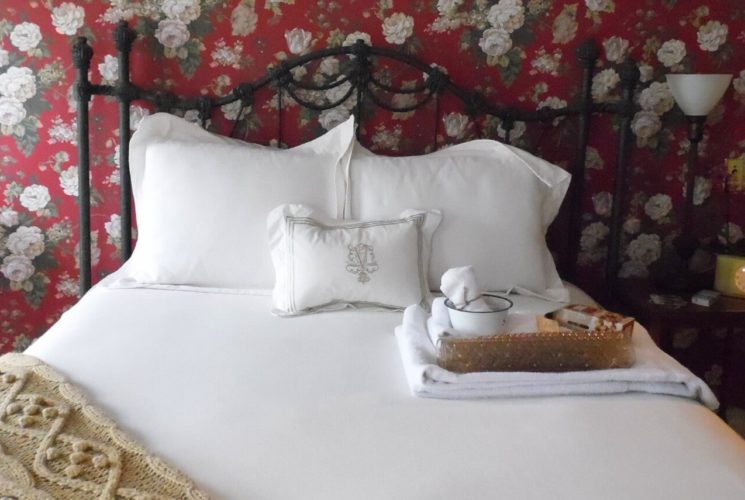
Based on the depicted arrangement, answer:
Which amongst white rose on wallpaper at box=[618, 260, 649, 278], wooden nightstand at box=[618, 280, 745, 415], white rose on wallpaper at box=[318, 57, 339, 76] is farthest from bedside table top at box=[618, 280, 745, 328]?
white rose on wallpaper at box=[318, 57, 339, 76]

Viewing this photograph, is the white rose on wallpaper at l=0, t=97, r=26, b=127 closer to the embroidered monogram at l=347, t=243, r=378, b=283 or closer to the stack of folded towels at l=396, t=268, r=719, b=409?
the embroidered monogram at l=347, t=243, r=378, b=283

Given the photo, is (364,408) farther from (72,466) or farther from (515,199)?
(515,199)

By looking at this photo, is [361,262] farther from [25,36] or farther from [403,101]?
[25,36]

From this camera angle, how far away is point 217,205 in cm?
235

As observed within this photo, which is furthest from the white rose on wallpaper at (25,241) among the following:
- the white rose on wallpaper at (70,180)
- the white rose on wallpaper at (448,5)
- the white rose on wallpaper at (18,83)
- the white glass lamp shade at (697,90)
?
the white glass lamp shade at (697,90)

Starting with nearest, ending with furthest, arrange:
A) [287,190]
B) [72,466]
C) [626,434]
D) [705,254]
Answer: [72,466] → [626,434] → [287,190] → [705,254]

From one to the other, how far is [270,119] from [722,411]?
1.80 meters

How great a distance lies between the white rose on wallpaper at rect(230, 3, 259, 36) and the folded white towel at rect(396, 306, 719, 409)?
140 cm

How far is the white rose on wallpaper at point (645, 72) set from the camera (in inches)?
108

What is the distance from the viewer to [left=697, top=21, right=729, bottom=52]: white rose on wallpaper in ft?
8.90

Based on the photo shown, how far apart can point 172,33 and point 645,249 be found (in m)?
1.74

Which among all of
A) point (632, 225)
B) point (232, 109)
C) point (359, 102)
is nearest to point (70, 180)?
point (232, 109)

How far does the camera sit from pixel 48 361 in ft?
5.84

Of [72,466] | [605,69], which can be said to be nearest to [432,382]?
[72,466]
